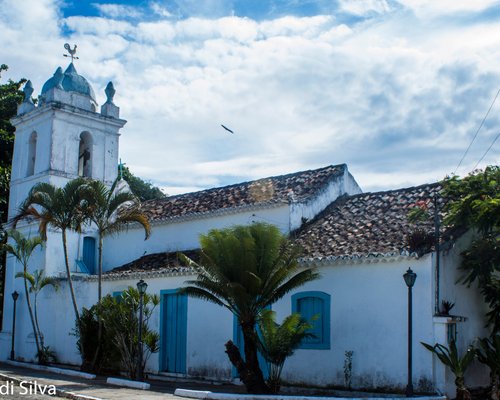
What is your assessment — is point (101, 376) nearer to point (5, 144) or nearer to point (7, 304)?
point (7, 304)

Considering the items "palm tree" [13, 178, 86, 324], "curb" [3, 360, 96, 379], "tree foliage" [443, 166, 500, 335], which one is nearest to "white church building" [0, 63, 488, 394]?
"tree foliage" [443, 166, 500, 335]

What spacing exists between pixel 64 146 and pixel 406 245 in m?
14.3

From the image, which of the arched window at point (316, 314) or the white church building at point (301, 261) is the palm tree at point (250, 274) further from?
the white church building at point (301, 261)

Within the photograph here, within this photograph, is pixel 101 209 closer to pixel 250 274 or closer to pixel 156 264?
pixel 156 264

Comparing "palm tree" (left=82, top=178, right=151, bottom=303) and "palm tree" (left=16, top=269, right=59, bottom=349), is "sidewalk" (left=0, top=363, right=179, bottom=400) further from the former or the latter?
"palm tree" (left=16, top=269, right=59, bottom=349)

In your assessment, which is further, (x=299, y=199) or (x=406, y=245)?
(x=299, y=199)

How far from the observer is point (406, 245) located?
602 inches

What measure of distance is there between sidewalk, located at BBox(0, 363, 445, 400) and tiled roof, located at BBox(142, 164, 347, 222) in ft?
18.5

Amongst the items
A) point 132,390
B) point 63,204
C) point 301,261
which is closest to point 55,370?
point 63,204

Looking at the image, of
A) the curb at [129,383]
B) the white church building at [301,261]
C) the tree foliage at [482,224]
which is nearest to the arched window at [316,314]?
the white church building at [301,261]

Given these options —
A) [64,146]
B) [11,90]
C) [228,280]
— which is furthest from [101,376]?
[11,90]

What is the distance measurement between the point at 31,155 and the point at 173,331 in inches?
415

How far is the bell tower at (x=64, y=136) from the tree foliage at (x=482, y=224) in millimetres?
14260

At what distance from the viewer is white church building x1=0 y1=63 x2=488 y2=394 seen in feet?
49.4
